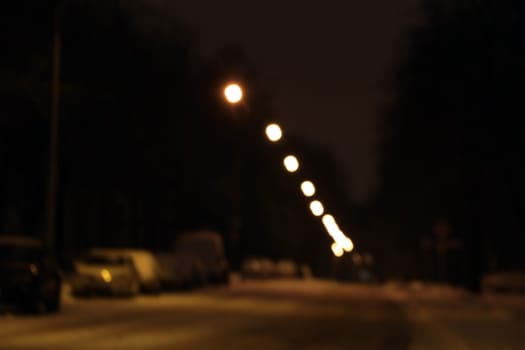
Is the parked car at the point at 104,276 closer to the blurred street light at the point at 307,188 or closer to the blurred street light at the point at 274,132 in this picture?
the blurred street light at the point at 307,188

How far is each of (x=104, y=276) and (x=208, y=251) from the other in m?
21.4

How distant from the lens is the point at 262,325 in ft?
87.5

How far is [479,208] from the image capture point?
158ft

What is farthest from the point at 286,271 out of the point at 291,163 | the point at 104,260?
the point at 291,163

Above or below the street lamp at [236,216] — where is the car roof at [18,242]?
below

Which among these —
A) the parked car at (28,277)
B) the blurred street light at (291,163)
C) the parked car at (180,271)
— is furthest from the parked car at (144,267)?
the blurred street light at (291,163)

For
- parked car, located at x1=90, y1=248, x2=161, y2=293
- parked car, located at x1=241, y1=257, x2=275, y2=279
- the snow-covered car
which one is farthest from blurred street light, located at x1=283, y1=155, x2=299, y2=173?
parked car, located at x1=241, y1=257, x2=275, y2=279

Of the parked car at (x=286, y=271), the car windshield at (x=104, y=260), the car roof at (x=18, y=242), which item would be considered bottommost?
the car roof at (x=18, y=242)

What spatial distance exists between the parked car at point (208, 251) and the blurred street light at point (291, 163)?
4945cm

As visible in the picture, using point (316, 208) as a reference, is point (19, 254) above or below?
above

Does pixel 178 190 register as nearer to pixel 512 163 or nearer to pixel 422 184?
pixel 422 184

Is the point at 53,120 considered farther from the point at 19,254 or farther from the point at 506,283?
the point at 506,283

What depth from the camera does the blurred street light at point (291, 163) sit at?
24.8 feet

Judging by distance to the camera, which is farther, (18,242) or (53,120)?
(53,120)
